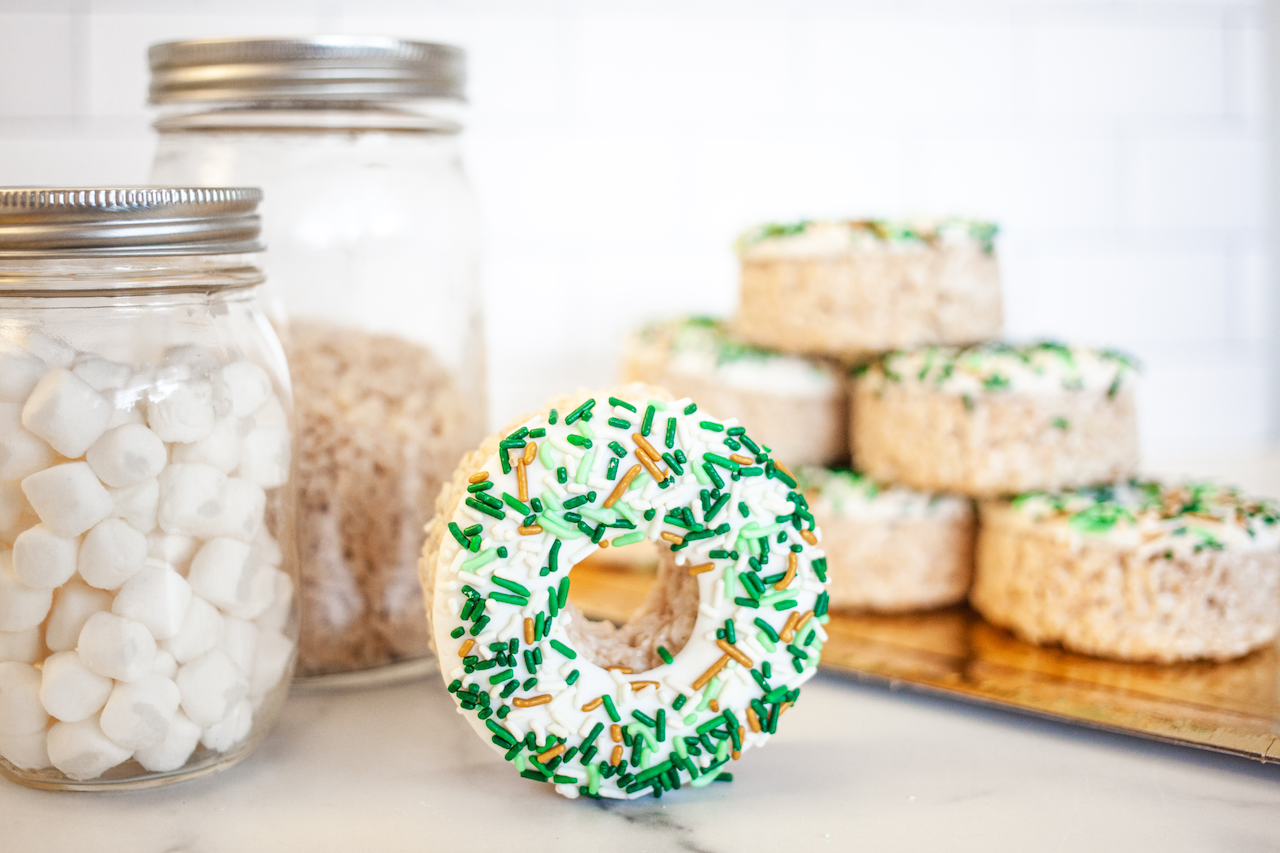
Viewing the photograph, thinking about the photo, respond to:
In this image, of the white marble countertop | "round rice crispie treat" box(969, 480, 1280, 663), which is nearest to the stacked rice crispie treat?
"round rice crispie treat" box(969, 480, 1280, 663)

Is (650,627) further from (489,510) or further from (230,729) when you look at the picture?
(230,729)

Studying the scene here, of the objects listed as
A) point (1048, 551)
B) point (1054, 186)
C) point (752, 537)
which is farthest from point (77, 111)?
point (1054, 186)

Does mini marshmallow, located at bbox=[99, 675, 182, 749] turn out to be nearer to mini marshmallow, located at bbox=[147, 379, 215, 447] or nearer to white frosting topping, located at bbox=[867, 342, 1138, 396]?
mini marshmallow, located at bbox=[147, 379, 215, 447]

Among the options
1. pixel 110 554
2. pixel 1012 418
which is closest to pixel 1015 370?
pixel 1012 418

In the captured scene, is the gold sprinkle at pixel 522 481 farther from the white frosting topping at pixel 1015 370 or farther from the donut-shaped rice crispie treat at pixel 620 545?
the white frosting topping at pixel 1015 370

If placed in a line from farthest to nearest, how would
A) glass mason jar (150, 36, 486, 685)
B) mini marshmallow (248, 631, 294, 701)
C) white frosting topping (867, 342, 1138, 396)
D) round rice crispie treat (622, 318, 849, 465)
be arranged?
1. round rice crispie treat (622, 318, 849, 465)
2. white frosting topping (867, 342, 1138, 396)
3. glass mason jar (150, 36, 486, 685)
4. mini marshmallow (248, 631, 294, 701)

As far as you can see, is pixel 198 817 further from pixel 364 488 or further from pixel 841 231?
pixel 841 231
